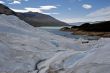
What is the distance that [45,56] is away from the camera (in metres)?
11.7

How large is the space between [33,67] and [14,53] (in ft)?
5.59

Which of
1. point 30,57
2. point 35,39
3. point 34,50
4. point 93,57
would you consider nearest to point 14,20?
point 35,39

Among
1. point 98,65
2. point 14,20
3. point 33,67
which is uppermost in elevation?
point 14,20

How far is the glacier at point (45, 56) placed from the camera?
24.6 feet

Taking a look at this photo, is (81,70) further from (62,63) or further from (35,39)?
(35,39)

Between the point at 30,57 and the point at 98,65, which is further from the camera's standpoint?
the point at 30,57

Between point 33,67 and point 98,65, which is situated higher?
point 98,65

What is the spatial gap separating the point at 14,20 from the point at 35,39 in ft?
17.5

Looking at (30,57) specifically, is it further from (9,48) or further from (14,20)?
(14,20)

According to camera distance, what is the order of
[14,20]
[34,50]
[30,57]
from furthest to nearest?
[14,20] → [34,50] → [30,57]

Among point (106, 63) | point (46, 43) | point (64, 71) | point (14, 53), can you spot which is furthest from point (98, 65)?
point (46, 43)

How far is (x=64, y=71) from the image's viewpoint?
7.93 meters

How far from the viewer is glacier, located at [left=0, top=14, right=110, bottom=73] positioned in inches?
295

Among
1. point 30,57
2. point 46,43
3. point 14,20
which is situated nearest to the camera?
point 30,57
